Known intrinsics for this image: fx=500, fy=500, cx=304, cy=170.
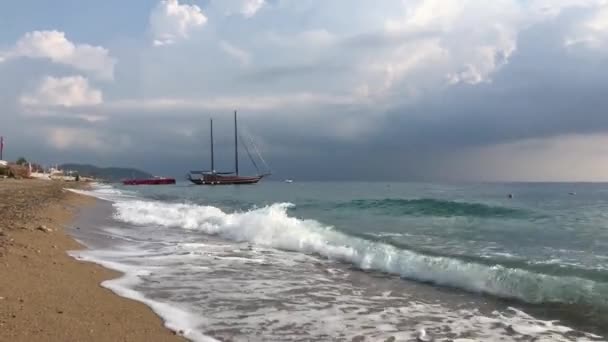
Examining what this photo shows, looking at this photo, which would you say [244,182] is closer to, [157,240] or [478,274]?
[157,240]

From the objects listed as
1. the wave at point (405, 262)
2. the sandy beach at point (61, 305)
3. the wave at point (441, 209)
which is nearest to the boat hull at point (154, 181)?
the wave at point (441, 209)

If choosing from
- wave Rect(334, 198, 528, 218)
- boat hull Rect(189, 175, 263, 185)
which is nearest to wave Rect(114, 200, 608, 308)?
wave Rect(334, 198, 528, 218)

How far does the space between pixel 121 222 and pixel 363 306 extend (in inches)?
610

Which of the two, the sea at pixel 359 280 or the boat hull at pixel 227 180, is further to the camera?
the boat hull at pixel 227 180

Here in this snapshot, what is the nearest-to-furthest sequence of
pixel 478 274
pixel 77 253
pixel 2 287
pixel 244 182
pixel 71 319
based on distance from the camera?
pixel 71 319 → pixel 2 287 → pixel 478 274 → pixel 77 253 → pixel 244 182

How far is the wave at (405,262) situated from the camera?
346 inches

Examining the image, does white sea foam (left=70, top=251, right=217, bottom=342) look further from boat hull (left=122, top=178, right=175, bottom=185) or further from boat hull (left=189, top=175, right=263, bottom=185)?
boat hull (left=122, top=178, right=175, bottom=185)

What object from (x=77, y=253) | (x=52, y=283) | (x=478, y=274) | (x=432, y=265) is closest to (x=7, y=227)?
(x=77, y=253)

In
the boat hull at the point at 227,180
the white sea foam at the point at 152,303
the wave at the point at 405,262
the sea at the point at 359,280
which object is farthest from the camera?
the boat hull at the point at 227,180

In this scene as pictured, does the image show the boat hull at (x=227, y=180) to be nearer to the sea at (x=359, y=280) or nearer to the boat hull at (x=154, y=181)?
the boat hull at (x=154, y=181)

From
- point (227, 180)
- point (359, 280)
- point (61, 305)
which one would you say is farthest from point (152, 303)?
point (227, 180)

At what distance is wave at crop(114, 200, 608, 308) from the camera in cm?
880

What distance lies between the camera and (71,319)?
5652 mm

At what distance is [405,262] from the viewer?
453 inches
